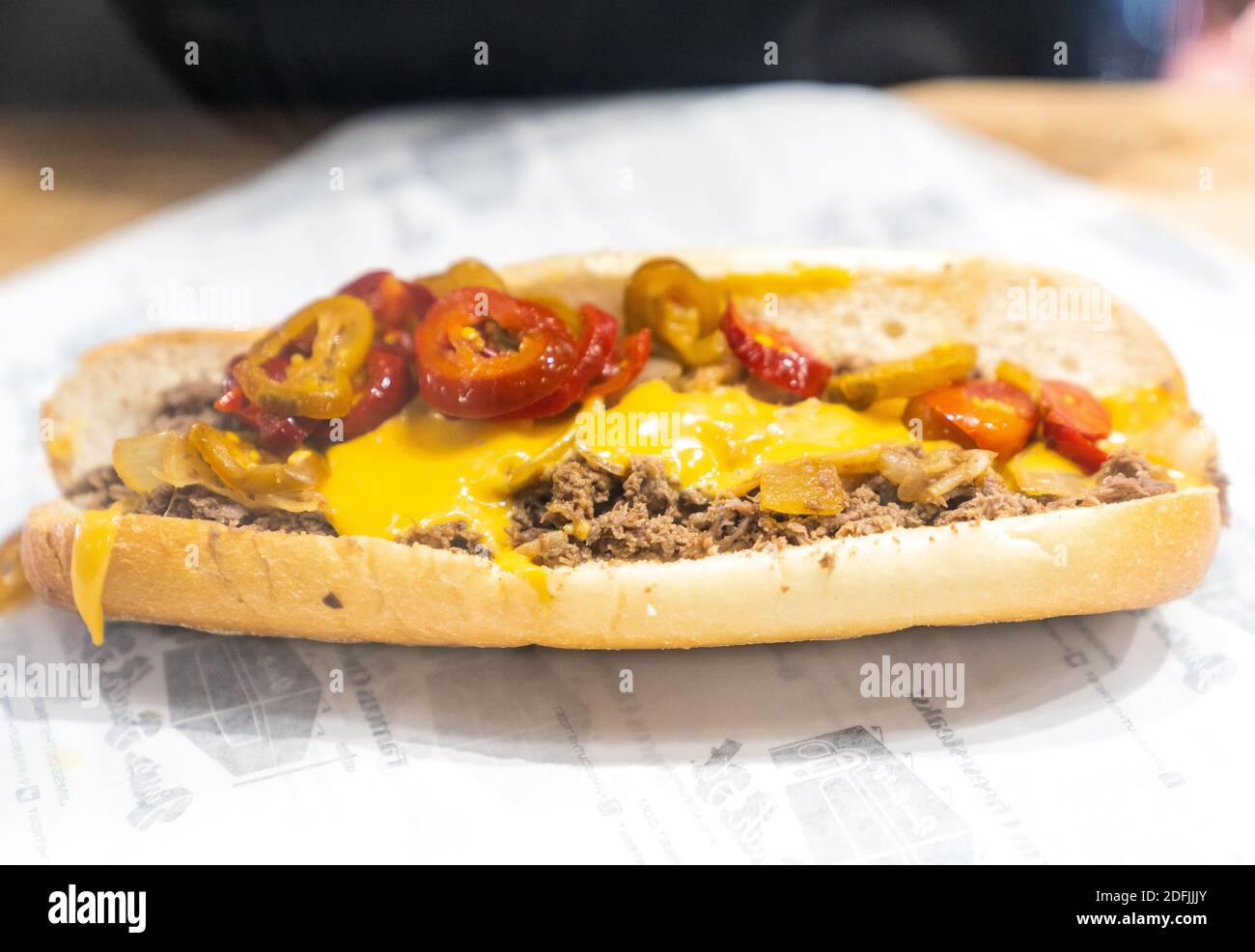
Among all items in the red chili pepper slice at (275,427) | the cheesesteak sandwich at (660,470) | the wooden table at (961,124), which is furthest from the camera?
the wooden table at (961,124)

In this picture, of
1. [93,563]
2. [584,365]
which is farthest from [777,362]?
[93,563]

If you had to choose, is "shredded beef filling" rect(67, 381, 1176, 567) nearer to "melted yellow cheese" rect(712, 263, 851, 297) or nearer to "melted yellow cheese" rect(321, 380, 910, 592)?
"melted yellow cheese" rect(321, 380, 910, 592)

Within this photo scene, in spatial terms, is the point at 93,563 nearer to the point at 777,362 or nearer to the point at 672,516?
the point at 672,516

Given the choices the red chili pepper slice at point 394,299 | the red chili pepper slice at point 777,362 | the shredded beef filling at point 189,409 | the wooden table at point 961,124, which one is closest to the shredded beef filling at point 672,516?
the red chili pepper slice at point 777,362

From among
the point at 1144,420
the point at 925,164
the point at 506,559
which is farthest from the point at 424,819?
the point at 925,164

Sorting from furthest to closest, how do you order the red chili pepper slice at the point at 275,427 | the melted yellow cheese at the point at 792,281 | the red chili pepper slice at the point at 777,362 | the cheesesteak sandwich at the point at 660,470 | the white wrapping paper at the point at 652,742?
the melted yellow cheese at the point at 792,281 → the red chili pepper slice at the point at 777,362 → the red chili pepper slice at the point at 275,427 → the cheesesteak sandwich at the point at 660,470 → the white wrapping paper at the point at 652,742

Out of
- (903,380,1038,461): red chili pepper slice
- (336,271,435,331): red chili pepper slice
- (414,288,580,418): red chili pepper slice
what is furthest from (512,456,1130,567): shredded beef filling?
(336,271,435,331): red chili pepper slice

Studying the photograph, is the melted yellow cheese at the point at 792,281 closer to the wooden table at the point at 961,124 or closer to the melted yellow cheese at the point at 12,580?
the wooden table at the point at 961,124
